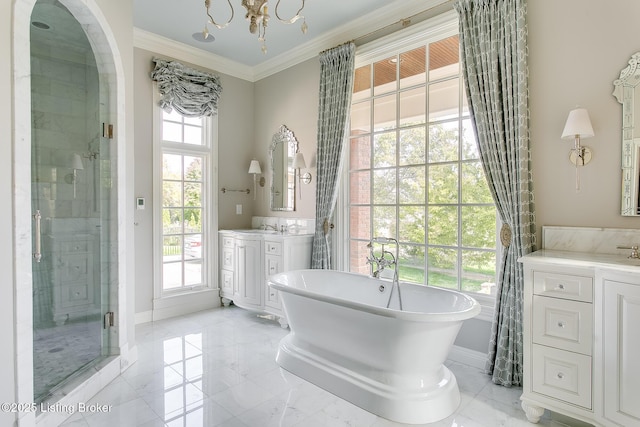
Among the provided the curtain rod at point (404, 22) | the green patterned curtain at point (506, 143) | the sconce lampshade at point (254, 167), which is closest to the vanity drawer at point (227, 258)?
the sconce lampshade at point (254, 167)

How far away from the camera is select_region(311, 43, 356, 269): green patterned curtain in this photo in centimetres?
339

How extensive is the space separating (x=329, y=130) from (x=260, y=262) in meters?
1.58

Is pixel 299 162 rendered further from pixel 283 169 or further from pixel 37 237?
pixel 37 237

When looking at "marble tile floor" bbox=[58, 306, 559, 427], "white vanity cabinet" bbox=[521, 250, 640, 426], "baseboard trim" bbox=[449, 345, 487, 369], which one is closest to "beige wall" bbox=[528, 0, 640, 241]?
"white vanity cabinet" bbox=[521, 250, 640, 426]

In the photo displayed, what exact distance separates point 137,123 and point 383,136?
8.48 feet

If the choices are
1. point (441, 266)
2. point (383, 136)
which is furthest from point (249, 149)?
point (441, 266)

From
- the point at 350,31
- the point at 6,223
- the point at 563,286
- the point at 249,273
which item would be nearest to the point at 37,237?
the point at 6,223

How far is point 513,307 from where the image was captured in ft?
7.59

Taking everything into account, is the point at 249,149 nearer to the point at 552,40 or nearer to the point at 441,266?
the point at 441,266

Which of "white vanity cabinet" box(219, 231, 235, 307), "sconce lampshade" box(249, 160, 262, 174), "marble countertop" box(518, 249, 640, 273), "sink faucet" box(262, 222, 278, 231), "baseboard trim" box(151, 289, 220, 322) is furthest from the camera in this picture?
"sconce lampshade" box(249, 160, 262, 174)

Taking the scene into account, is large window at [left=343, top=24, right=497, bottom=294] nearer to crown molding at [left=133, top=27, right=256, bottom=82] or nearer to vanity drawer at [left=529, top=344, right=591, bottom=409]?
vanity drawer at [left=529, top=344, right=591, bottom=409]

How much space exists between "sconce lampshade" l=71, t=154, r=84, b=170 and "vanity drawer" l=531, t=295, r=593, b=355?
121 inches

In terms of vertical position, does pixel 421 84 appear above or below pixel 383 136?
above

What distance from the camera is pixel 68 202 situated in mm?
2359
